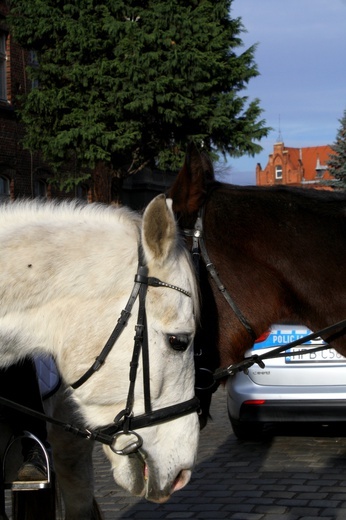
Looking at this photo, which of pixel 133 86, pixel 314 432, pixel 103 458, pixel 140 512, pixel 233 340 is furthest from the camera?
pixel 133 86

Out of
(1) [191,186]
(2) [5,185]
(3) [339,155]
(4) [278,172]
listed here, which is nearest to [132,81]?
(2) [5,185]

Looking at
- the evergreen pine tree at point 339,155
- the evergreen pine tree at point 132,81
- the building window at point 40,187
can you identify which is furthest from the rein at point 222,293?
the evergreen pine tree at point 339,155

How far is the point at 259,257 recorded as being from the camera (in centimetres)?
373

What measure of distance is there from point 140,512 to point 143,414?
3864 mm

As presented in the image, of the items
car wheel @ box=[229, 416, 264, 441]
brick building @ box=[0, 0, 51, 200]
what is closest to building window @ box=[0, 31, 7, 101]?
brick building @ box=[0, 0, 51, 200]

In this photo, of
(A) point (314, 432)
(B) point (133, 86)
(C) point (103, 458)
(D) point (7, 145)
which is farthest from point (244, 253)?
(D) point (7, 145)

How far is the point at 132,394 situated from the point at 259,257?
88 centimetres

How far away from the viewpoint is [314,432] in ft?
33.4

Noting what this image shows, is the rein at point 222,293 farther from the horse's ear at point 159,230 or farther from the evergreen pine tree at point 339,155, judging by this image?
the evergreen pine tree at point 339,155

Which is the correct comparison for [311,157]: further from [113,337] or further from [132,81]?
[113,337]

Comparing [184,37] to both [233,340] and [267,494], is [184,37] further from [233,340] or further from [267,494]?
[233,340]

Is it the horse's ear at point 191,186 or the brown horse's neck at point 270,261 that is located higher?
the horse's ear at point 191,186

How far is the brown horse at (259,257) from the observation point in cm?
368

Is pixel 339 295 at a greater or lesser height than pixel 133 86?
lesser
